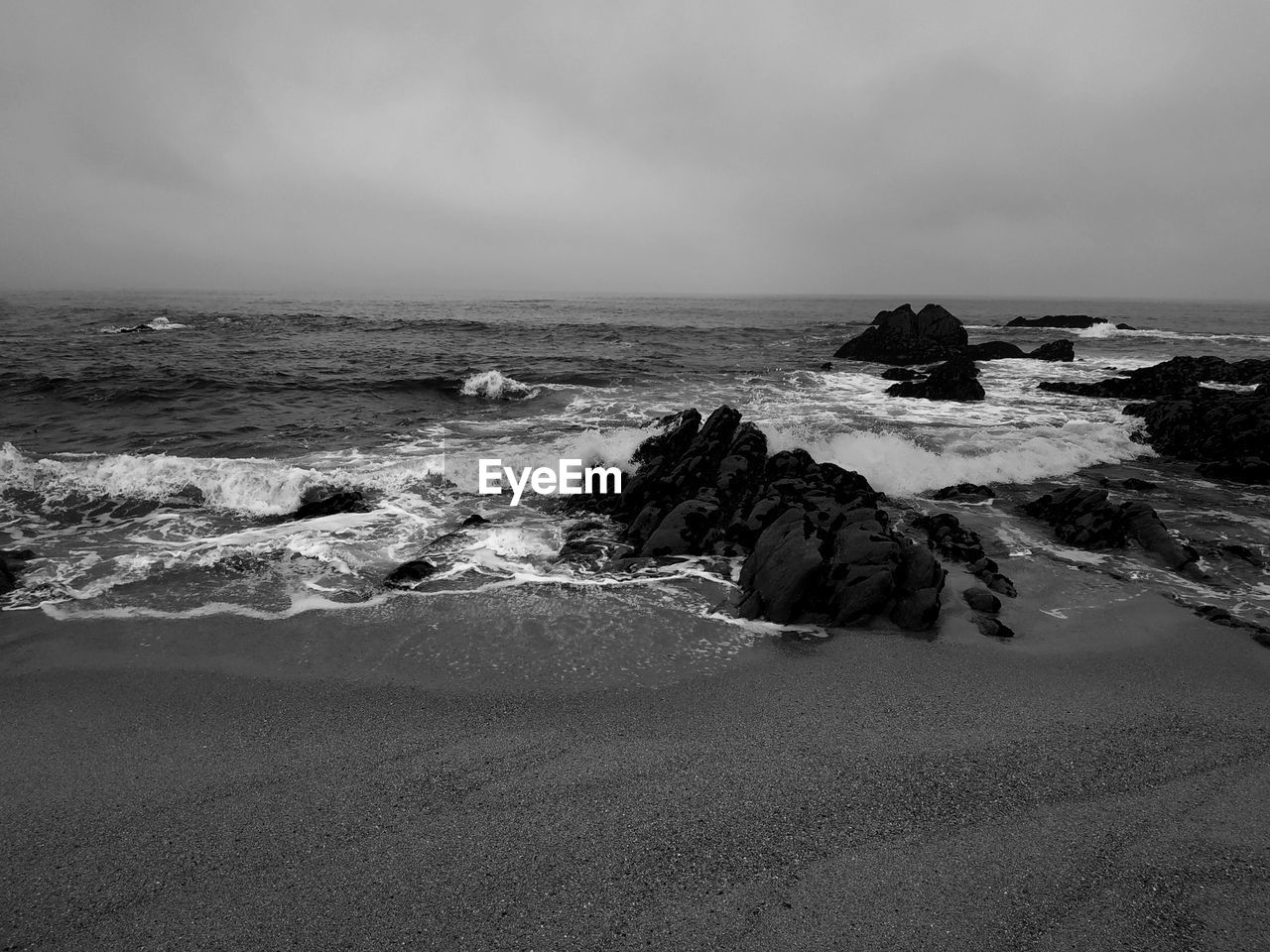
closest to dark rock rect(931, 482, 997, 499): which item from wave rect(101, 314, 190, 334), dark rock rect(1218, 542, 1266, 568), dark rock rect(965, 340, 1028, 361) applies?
dark rock rect(1218, 542, 1266, 568)

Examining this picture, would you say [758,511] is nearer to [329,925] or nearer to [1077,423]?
[329,925]

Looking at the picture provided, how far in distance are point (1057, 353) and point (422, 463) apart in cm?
3826

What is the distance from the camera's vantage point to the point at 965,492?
38.2 ft

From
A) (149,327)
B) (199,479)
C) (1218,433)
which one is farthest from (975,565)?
(149,327)

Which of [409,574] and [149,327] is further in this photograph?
[149,327]

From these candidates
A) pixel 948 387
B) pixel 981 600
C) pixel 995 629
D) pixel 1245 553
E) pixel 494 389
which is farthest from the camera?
pixel 494 389

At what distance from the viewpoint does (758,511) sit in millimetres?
9328

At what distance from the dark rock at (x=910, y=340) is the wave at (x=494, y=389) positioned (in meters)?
22.7

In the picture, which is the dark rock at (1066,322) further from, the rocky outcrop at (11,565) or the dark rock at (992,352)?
the rocky outcrop at (11,565)

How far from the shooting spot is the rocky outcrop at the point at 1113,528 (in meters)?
8.57

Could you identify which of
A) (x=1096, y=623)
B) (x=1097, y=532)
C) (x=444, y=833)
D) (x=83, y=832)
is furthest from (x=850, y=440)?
(x=83, y=832)

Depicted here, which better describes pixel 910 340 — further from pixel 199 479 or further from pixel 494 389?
pixel 199 479

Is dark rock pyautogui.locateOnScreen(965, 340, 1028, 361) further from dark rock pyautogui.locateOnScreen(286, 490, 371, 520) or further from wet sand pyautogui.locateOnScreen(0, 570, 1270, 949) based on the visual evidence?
dark rock pyautogui.locateOnScreen(286, 490, 371, 520)

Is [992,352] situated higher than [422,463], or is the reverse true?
[992,352]
